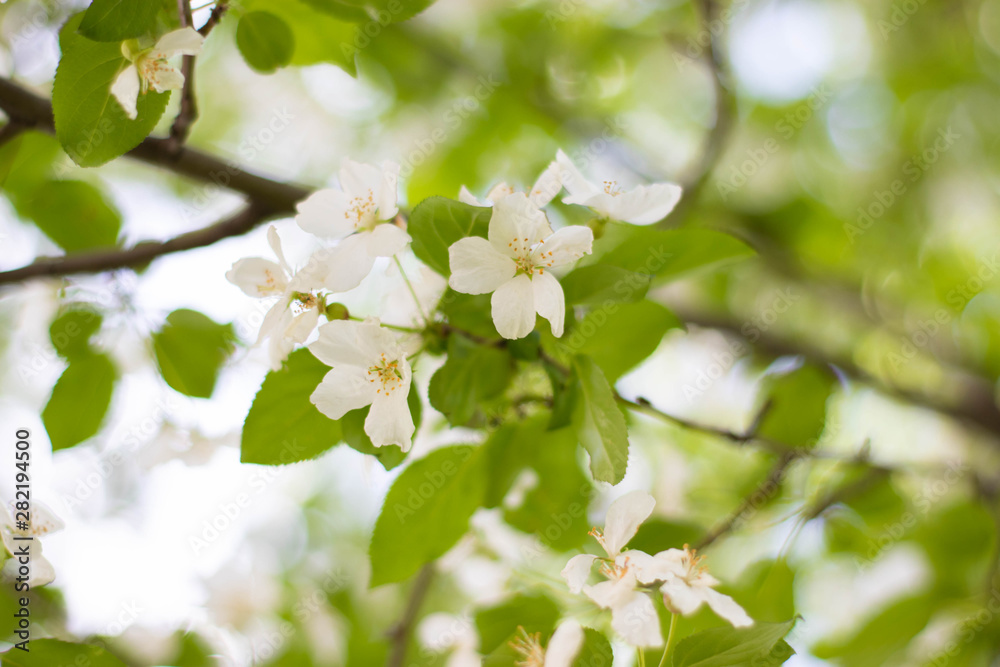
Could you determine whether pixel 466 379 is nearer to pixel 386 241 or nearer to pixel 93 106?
pixel 386 241

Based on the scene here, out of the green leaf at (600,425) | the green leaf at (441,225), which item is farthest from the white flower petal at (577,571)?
the green leaf at (441,225)

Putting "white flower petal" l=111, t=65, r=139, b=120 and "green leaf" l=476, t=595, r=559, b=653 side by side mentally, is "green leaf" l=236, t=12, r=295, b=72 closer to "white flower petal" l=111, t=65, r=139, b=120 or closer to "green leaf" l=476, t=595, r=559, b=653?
"white flower petal" l=111, t=65, r=139, b=120

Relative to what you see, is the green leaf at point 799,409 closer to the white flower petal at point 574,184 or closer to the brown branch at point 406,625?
the white flower petal at point 574,184

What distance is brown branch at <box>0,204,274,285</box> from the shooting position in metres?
1.38

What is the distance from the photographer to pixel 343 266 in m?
1.04

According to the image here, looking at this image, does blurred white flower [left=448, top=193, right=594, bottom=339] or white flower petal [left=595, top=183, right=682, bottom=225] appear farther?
white flower petal [left=595, top=183, right=682, bottom=225]

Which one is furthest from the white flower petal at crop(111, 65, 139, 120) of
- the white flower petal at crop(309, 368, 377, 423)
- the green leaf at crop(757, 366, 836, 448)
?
the green leaf at crop(757, 366, 836, 448)

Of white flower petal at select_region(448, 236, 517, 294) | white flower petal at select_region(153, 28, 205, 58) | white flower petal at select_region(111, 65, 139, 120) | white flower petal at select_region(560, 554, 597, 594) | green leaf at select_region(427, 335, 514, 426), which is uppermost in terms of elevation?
white flower petal at select_region(153, 28, 205, 58)

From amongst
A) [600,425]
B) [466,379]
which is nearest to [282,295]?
[466,379]

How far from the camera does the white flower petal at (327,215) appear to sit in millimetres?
1122

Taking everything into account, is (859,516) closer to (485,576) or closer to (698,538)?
(698,538)

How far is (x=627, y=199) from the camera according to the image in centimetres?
116

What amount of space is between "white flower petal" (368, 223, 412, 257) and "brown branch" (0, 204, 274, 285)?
0.64m

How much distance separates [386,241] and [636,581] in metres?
0.64
